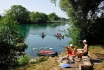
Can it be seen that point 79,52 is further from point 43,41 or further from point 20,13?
point 20,13

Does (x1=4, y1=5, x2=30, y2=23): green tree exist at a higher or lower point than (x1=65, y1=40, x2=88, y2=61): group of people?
higher

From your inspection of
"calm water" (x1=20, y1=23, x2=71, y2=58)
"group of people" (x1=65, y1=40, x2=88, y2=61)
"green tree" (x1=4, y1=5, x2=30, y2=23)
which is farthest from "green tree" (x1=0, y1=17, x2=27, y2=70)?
"green tree" (x1=4, y1=5, x2=30, y2=23)

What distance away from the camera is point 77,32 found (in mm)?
23297

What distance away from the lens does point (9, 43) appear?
20203mm

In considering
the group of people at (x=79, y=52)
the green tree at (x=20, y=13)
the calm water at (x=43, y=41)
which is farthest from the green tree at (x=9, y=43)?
the green tree at (x=20, y=13)

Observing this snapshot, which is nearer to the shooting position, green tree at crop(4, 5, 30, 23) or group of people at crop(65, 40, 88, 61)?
group of people at crop(65, 40, 88, 61)

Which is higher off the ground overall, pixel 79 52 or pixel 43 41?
pixel 79 52

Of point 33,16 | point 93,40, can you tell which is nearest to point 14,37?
point 93,40

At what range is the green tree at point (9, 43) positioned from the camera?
19391 mm

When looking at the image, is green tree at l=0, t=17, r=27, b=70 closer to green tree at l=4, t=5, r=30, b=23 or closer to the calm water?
the calm water

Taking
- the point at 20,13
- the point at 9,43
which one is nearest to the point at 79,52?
the point at 9,43

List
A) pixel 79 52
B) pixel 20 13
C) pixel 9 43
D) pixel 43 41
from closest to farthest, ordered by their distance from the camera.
Answer: 1. pixel 79 52
2. pixel 9 43
3. pixel 43 41
4. pixel 20 13

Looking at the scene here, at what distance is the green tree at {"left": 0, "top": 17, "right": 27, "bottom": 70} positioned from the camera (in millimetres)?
19391

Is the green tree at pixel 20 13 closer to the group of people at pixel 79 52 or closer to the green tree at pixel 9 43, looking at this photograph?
the green tree at pixel 9 43
